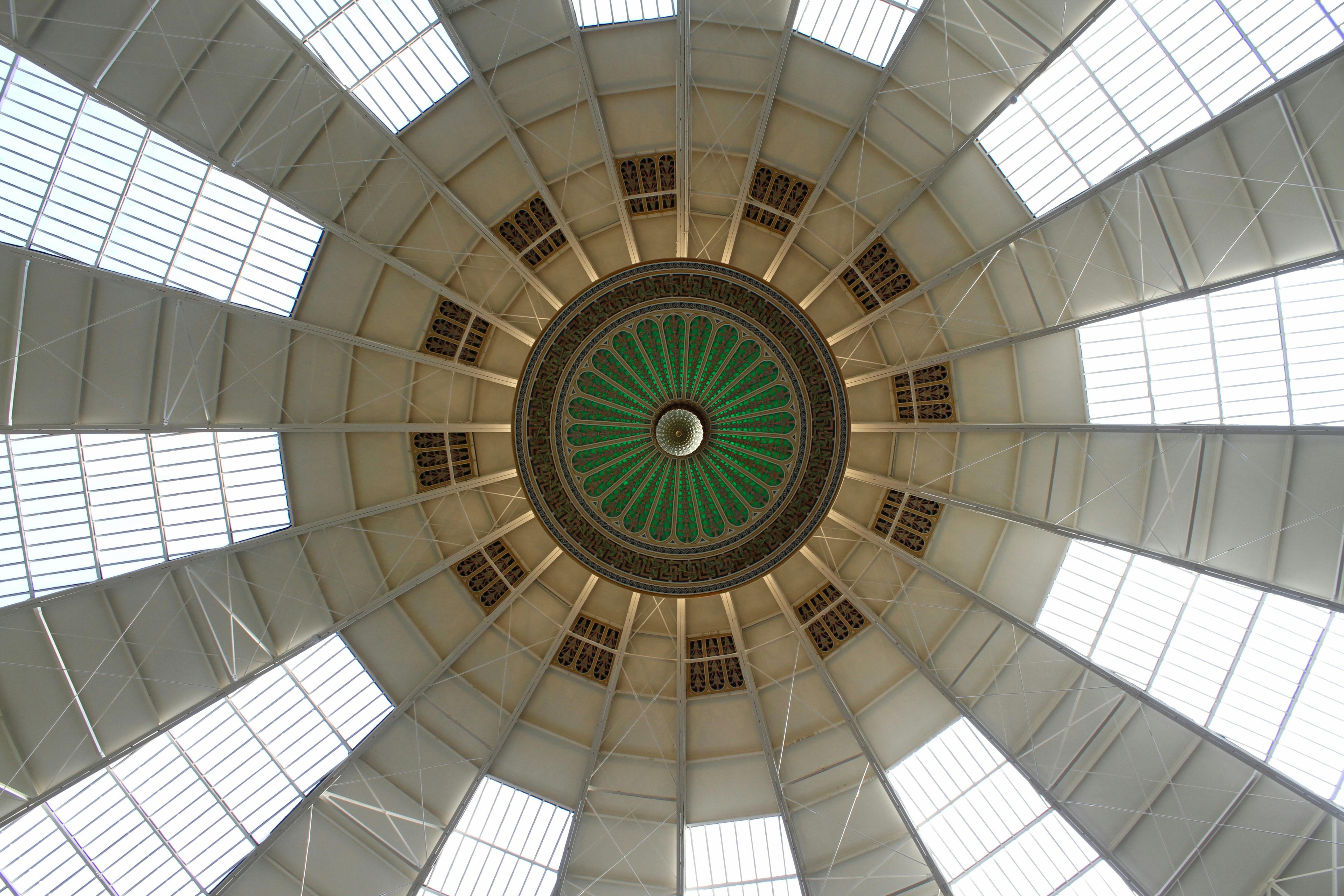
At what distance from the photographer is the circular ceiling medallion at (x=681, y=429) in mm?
21453

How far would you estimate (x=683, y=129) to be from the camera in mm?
17734

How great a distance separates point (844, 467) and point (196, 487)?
18678 mm

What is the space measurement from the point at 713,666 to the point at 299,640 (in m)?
12.4

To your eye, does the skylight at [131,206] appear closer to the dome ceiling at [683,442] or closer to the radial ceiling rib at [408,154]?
the dome ceiling at [683,442]

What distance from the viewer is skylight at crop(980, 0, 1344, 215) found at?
15.3 m

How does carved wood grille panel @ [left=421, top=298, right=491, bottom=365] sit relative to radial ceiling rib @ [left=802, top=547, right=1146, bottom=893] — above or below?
above

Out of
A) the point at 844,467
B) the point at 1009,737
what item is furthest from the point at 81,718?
the point at 1009,737

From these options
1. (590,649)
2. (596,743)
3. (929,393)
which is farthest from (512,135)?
(596,743)

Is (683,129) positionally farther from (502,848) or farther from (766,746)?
(502,848)

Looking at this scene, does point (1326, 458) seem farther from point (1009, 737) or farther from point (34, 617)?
point (34, 617)

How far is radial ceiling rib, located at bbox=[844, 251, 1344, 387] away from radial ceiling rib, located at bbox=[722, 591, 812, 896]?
6127mm

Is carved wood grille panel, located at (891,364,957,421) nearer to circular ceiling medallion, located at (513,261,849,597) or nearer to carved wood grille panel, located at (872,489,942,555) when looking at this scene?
circular ceiling medallion, located at (513,261,849,597)

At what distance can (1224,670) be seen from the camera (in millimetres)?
18734

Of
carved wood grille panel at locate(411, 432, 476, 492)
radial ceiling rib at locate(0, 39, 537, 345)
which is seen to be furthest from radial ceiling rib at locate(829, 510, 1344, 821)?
radial ceiling rib at locate(0, 39, 537, 345)
